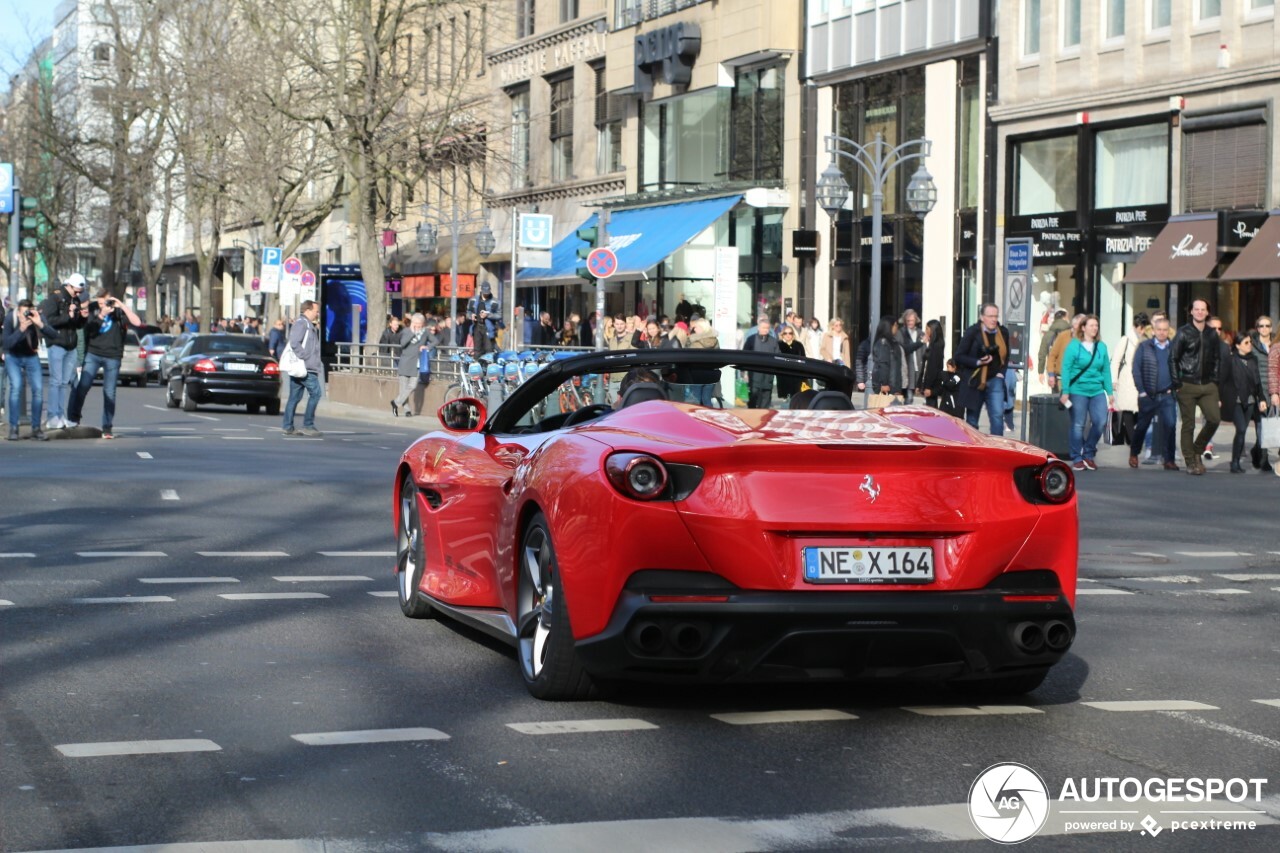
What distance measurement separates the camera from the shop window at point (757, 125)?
4812cm

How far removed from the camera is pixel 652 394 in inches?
321

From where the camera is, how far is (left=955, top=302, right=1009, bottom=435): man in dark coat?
2459cm

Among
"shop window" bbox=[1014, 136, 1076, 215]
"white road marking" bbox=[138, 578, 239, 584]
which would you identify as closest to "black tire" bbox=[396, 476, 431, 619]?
"white road marking" bbox=[138, 578, 239, 584]

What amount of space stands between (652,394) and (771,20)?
40234 mm

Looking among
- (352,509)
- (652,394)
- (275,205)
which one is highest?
(275,205)

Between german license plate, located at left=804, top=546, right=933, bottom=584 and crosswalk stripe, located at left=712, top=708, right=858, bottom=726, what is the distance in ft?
2.24

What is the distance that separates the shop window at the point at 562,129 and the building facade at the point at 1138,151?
69.0 feet

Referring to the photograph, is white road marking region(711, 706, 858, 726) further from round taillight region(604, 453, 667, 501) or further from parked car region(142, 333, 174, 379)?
parked car region(142, 333, 174, 379)

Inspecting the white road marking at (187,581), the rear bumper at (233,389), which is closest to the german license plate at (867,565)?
the white road marking at (187,581)

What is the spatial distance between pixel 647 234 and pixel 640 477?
142ft

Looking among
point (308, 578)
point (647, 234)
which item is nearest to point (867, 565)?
point (308, 578)

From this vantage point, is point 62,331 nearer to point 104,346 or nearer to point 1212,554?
point 104,346

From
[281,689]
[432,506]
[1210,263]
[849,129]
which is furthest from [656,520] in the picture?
[849,129]

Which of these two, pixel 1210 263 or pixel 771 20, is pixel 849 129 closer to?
pixel 771 20
